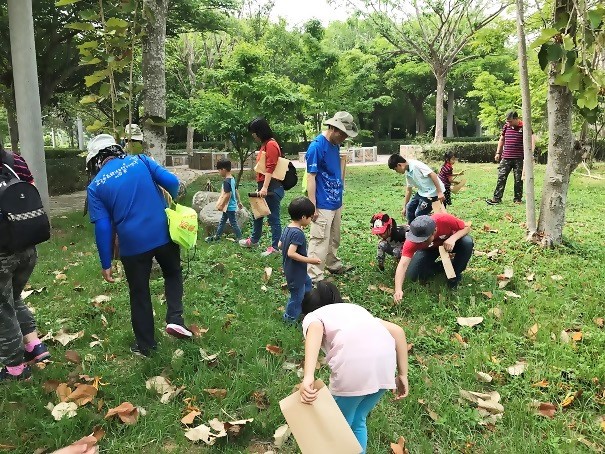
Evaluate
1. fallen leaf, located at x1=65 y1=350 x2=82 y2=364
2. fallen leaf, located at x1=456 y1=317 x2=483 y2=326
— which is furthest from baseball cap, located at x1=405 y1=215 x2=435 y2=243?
fallen leaf, located at x1=65 y1=350 x2=82 y2=364

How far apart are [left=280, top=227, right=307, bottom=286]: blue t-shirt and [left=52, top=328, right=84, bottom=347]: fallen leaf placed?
1684mm

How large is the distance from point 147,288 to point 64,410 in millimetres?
894

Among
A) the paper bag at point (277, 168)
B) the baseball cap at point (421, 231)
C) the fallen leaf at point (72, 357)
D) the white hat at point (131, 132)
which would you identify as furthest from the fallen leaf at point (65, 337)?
the paper bag at point (277, 168)

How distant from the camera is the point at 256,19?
87.5ft

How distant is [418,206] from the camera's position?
20.0 feet

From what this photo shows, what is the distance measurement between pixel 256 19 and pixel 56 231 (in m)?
21.7

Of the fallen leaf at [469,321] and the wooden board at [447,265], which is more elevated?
the wooden board at [447,265]

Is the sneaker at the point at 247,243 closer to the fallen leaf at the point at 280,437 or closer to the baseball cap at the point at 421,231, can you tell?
the baseball cap at the point at 421,231

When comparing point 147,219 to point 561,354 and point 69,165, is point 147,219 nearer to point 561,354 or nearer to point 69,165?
point 561,354

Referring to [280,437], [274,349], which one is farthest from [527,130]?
[280,437]

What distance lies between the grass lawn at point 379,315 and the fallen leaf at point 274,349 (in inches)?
1.9

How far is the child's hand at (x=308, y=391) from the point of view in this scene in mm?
1907

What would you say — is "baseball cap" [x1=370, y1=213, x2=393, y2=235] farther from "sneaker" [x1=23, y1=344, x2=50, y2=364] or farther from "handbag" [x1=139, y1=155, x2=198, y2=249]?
"sneaker" [x1=23, y1=344, x2=50, y2=364]

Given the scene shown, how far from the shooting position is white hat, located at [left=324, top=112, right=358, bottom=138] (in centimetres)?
473
